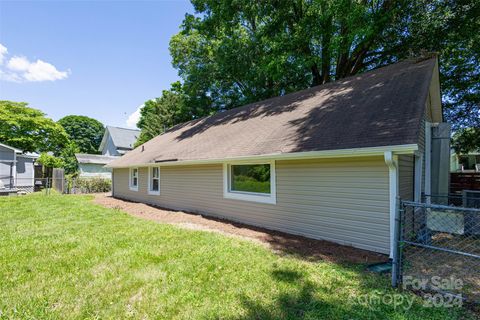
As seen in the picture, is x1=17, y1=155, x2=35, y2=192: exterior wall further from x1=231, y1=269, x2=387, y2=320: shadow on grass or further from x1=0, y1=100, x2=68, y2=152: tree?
x1=231, y1=269, x2=387, y2=320: shadow on grass

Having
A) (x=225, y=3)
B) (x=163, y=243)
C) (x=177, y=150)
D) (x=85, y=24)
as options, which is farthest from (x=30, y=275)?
(x=225, y=3)

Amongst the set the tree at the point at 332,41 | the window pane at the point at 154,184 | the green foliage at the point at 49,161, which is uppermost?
the tree at the point at 332,41

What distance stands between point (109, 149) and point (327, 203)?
34.8m

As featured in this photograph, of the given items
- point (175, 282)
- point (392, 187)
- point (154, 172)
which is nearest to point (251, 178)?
point (392, 187)

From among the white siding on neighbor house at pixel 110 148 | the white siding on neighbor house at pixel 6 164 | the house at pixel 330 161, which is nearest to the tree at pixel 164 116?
the white siding on neighbor house at pixel 110 148

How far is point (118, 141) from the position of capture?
32.2 m

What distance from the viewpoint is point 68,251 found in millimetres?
5004

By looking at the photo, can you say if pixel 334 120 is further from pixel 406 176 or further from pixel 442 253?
pixel 442 253

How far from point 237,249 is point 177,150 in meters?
6.88

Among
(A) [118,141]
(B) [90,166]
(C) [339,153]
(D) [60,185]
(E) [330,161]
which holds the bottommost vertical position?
(D) [60,185]

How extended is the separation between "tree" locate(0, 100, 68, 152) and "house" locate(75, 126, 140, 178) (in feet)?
13.5

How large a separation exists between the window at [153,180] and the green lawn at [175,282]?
611 cm

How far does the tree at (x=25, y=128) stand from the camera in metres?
22.2

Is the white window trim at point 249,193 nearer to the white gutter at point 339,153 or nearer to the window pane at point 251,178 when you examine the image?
the window pane at point 251,178
